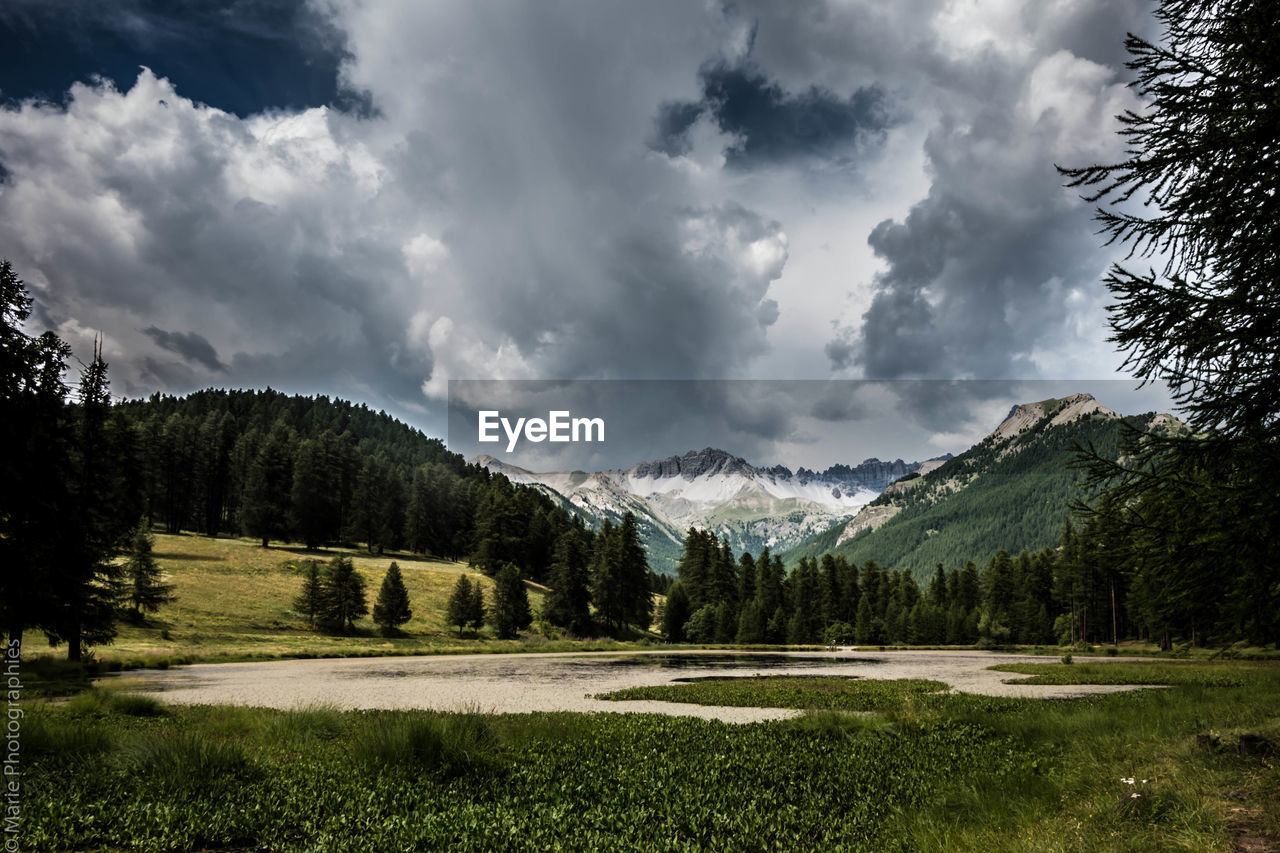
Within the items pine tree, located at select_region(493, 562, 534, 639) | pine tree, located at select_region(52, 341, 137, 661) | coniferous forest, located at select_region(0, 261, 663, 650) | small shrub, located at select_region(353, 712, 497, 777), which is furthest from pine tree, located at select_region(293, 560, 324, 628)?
small shrub, located at select_region(353, 712, 497, 777)

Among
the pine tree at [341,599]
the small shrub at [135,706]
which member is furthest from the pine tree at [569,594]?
the small shrub at [135,706]

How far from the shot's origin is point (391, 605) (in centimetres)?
6606

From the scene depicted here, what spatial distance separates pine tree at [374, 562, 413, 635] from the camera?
216 feet

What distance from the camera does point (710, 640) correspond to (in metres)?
89.6

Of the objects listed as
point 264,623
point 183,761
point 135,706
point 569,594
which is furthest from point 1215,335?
point 569,594

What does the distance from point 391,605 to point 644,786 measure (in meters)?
64.3

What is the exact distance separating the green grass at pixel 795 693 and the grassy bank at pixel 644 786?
795 centimetres

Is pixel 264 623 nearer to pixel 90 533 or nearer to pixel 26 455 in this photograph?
pixel 90 533

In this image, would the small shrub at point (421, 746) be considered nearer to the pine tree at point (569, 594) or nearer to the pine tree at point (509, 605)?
the pine tree at point (509, 605)

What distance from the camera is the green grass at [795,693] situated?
22406 mm

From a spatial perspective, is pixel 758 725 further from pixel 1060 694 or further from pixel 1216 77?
pixel 1060 694

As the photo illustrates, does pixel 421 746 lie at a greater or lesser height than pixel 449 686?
greater

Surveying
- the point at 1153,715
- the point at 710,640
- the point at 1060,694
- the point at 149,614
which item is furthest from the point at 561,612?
the point at 1153,715

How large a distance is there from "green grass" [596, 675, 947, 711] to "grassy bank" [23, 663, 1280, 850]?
7.95 m
